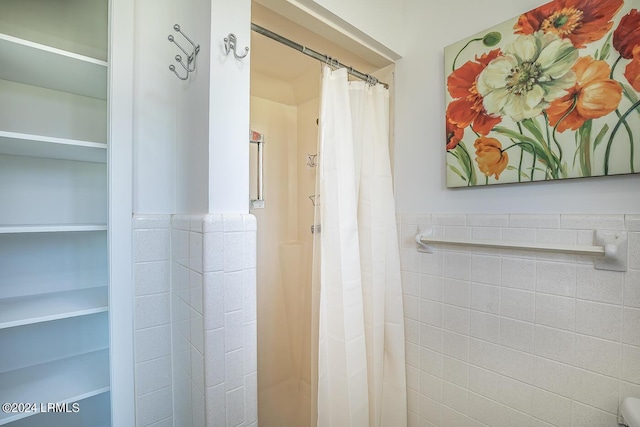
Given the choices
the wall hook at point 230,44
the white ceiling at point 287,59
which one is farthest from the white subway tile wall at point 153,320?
the white ceiling at point 287,59

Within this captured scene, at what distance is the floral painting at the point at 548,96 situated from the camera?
808 millimetres

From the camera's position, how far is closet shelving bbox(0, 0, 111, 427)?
0.88m

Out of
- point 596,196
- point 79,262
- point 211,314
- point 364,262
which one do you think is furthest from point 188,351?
point 596,196

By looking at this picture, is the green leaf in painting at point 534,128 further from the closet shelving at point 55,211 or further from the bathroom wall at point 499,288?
the closet shelving at point 55,211

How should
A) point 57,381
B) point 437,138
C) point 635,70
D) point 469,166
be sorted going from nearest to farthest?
point 635,70 → point 57,381 → point 469,166 → point 437,138

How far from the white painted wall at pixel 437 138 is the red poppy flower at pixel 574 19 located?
7 centimetres

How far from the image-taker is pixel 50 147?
0.86 m

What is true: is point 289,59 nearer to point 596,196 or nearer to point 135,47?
point 135,47

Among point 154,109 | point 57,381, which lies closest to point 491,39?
point 154,109

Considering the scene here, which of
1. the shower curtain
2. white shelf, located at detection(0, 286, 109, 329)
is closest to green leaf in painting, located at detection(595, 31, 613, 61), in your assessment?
the shower curtain

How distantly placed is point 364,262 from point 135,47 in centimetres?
132

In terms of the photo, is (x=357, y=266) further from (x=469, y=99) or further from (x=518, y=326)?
(x=469, y=99)

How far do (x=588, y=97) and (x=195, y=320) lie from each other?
1497 millimetres

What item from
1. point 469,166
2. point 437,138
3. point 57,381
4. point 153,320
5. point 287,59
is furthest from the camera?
point 287,59
